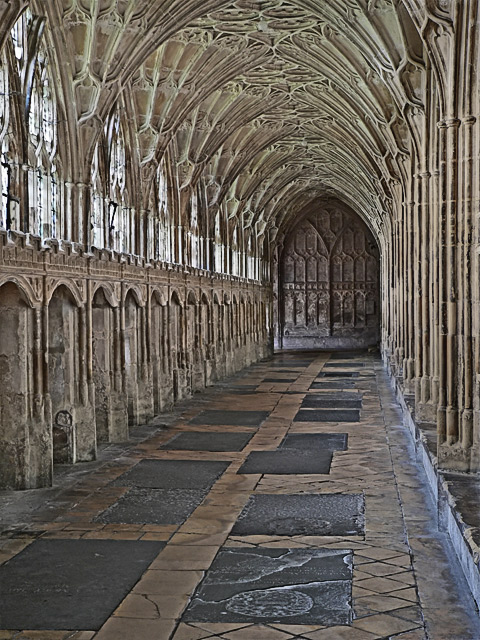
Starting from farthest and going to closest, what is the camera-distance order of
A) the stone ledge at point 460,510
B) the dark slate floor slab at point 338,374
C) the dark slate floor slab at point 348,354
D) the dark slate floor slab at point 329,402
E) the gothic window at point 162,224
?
1. the dark slate floor slab at point 348,354
2. the dark slate floor slab at point 338,374
3. the gothic window at point 162,224
4. the dark slate floor slab at point 329,402
5. the stone ledge at point 460,510

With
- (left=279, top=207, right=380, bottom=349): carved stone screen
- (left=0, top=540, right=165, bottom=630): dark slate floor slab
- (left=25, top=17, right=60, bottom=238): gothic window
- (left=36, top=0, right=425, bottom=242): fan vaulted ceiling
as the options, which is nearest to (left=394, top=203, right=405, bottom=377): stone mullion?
(left=36, top=0, right=425, bottom=242): fan vaulted ceiling

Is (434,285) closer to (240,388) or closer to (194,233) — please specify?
(240,388)

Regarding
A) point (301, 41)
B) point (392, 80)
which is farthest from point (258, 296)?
point (392, 80)

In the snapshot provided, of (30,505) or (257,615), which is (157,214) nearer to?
(30,505)

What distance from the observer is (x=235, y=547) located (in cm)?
812

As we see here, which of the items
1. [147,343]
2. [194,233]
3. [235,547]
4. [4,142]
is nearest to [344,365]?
[194,233]

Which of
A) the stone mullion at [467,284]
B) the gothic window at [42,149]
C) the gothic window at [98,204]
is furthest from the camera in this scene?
the gothic window at [98,204]

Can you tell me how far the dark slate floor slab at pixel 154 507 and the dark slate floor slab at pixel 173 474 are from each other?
1.15 ft

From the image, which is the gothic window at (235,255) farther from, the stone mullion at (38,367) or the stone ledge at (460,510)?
the stone ledge at (460,510)

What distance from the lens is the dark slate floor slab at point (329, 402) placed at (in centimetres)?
1922

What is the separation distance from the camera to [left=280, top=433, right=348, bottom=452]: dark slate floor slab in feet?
45.1

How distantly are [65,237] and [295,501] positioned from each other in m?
6.02

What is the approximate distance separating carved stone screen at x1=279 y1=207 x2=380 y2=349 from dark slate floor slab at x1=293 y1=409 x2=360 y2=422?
2581 centimetres

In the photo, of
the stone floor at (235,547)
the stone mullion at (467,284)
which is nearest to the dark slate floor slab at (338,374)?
the stone floor at (235,547)
